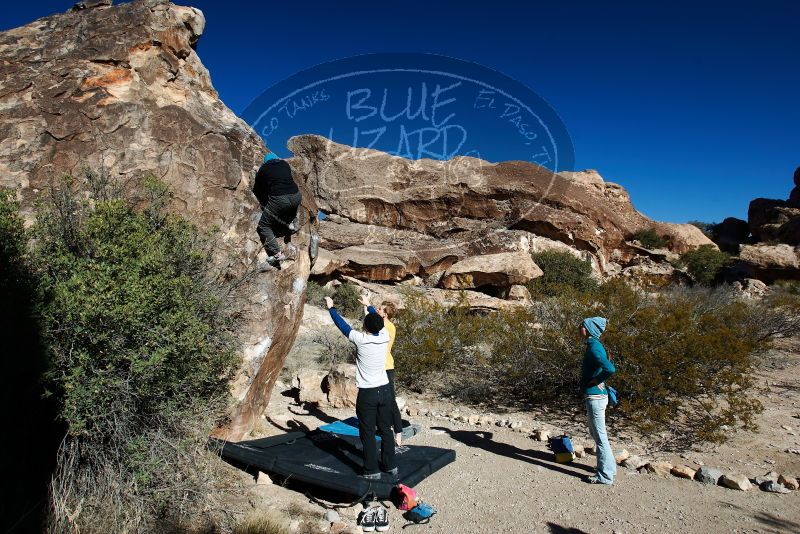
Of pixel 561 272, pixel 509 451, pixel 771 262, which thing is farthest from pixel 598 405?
pixel 771 262

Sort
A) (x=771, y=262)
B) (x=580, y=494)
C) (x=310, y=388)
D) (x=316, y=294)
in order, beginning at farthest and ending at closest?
1. (x=771, y=262)
2. (x=316, y=294)
3. (x=310, y=388)
4. (x=580, y=494)

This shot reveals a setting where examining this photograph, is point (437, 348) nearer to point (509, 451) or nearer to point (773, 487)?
point (509, 451)

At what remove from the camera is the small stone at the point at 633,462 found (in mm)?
4711

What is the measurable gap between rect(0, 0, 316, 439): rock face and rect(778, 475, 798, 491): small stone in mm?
4698

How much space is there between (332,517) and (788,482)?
Result: 12.6 feet

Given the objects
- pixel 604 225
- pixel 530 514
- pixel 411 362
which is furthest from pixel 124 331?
pixel 604 225

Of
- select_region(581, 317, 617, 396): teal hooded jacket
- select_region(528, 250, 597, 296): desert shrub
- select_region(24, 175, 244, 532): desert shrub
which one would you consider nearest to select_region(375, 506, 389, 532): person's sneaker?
select_region(24, 175, 244, 532): desert shrub

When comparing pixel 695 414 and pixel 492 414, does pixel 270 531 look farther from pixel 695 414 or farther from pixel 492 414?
pixel 695 414

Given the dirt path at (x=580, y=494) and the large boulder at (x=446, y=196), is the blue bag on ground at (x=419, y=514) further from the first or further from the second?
the large boulder at (x=446, y=196)

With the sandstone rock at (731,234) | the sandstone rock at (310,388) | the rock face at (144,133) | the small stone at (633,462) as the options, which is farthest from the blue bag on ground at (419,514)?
the sandstone rock at (731,234)

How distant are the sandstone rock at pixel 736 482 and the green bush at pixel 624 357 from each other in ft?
3.42

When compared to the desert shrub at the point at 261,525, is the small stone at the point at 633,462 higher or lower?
higher

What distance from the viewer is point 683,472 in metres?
4.47

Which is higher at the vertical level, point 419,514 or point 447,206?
point 447,206
